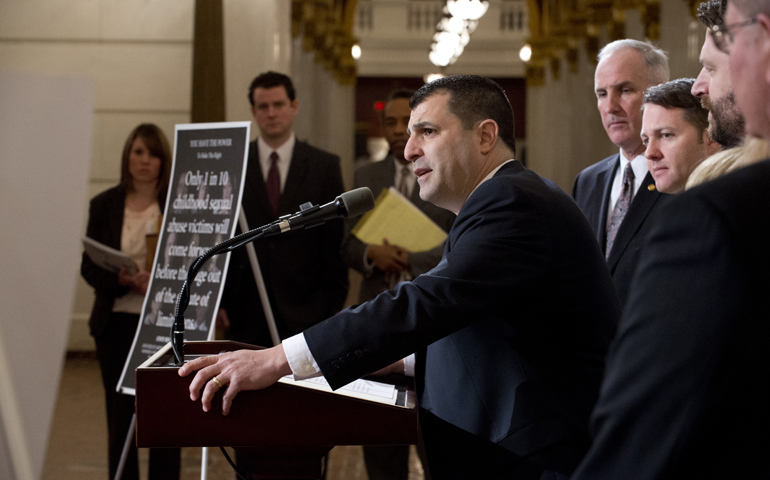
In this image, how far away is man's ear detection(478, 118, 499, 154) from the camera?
5.79 feet

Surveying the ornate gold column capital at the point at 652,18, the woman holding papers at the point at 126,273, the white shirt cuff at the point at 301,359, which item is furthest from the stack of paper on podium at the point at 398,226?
the ornate gold column capital at the point at 652,18

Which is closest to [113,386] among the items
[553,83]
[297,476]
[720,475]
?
[297,476]

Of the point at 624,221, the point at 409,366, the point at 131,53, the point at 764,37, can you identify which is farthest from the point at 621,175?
the point at 131,53

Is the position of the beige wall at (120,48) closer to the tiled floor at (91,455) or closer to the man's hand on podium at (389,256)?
the tiled floor at (91,455)

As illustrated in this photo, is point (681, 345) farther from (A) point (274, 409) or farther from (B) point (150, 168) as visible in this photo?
(B) point (150, 168)

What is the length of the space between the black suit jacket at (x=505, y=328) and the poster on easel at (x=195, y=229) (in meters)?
1.37

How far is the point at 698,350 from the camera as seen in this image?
0.65 meters

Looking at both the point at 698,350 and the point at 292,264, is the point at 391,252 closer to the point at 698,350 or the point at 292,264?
the point at 292,264

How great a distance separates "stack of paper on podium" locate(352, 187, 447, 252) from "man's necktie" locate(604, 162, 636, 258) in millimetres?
874

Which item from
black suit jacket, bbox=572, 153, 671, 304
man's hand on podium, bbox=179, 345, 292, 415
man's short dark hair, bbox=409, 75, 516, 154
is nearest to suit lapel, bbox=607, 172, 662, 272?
black suit jacket, bbox=572, 153, 671, 304

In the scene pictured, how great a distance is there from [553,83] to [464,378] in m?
13.1

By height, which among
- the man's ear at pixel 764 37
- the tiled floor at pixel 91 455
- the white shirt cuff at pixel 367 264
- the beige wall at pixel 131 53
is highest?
the beige wall at pixel 131 53

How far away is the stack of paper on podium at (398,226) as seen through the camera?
311 cm

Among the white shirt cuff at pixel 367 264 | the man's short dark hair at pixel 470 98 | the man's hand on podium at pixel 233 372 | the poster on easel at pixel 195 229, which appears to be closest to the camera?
the man's hand on podium at pixel 233 372
